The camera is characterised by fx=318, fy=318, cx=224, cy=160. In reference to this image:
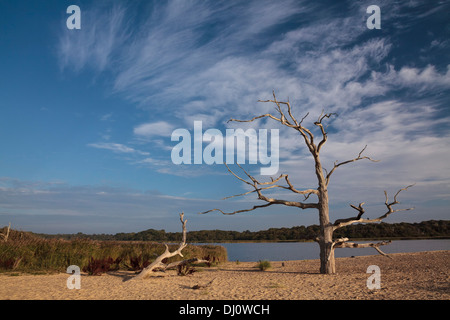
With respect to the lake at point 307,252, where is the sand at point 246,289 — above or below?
above

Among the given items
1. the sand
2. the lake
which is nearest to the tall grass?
the sand

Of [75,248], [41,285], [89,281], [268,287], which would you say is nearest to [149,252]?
[75,248]

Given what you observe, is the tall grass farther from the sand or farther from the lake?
the lake

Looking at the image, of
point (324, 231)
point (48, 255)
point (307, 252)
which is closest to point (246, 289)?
point (324, 231)

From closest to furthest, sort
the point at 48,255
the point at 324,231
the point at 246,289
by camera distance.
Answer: the point at 246,289 → the point at 324,231 → the point at 48,255

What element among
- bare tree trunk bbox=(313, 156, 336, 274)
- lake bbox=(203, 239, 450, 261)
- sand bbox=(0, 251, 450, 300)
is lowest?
lake bbox=(203, 239, 450, 261)

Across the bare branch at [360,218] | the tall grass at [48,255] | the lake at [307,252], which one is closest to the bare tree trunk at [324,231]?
the bare branch at [360,218]

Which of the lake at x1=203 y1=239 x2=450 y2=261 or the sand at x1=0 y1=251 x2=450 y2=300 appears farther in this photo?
the lake at x1=203 y1=239 x2=450 y2=261

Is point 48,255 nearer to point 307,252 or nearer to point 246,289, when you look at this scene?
point 246,289

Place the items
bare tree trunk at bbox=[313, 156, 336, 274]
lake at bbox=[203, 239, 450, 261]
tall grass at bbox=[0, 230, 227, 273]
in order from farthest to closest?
1. lake at bbox=[203, 239, 450, 261]
2. tall grass at bbox=[0, 230, 227, 273]
3. bare tree trunk at bbox=[313, 156, 336, 274]

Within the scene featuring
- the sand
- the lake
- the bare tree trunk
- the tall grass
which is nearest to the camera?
the sand

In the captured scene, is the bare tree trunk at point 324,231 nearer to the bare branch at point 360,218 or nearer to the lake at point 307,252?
the bare branch at point 360,218

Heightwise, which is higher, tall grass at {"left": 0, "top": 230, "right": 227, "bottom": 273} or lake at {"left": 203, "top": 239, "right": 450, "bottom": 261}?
tall grass at {"left": 0, "top": 230, "right": 227, "bottom": 273}
